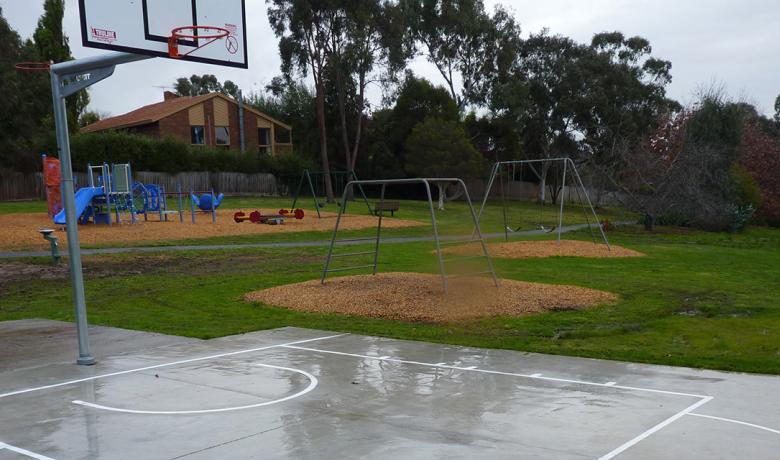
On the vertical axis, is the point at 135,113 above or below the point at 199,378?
above

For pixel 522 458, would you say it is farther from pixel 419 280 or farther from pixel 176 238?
pixel 176 238

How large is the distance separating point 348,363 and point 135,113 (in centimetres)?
5464

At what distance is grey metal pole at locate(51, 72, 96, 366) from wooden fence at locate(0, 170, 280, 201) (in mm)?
29156

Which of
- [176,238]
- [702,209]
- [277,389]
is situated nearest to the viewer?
[277,389]

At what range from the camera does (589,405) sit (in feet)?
19.9

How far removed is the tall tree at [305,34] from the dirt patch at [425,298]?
29.1m

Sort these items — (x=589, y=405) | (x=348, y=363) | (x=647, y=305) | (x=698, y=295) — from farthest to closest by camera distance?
(x=698, y=295), (x=647, y=305), (x=348, y=363), (x=589, y=405)

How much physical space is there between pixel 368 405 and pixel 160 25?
21.8 feet

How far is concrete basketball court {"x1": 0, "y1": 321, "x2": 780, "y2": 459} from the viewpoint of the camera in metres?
5.06

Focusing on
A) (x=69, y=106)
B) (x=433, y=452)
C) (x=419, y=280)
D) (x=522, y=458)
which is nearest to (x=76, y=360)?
(x=433, y=452)

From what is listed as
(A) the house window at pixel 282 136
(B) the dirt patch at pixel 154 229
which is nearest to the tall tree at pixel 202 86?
(A) the house window at pixel 282 136

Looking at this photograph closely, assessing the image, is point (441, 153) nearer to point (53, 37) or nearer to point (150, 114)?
point (150, 114)

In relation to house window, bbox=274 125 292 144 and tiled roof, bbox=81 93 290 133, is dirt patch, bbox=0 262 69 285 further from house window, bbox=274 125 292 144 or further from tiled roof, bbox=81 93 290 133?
house window, bbox=274 125 292 144

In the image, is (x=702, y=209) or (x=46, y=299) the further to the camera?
(x=702, y=209)
